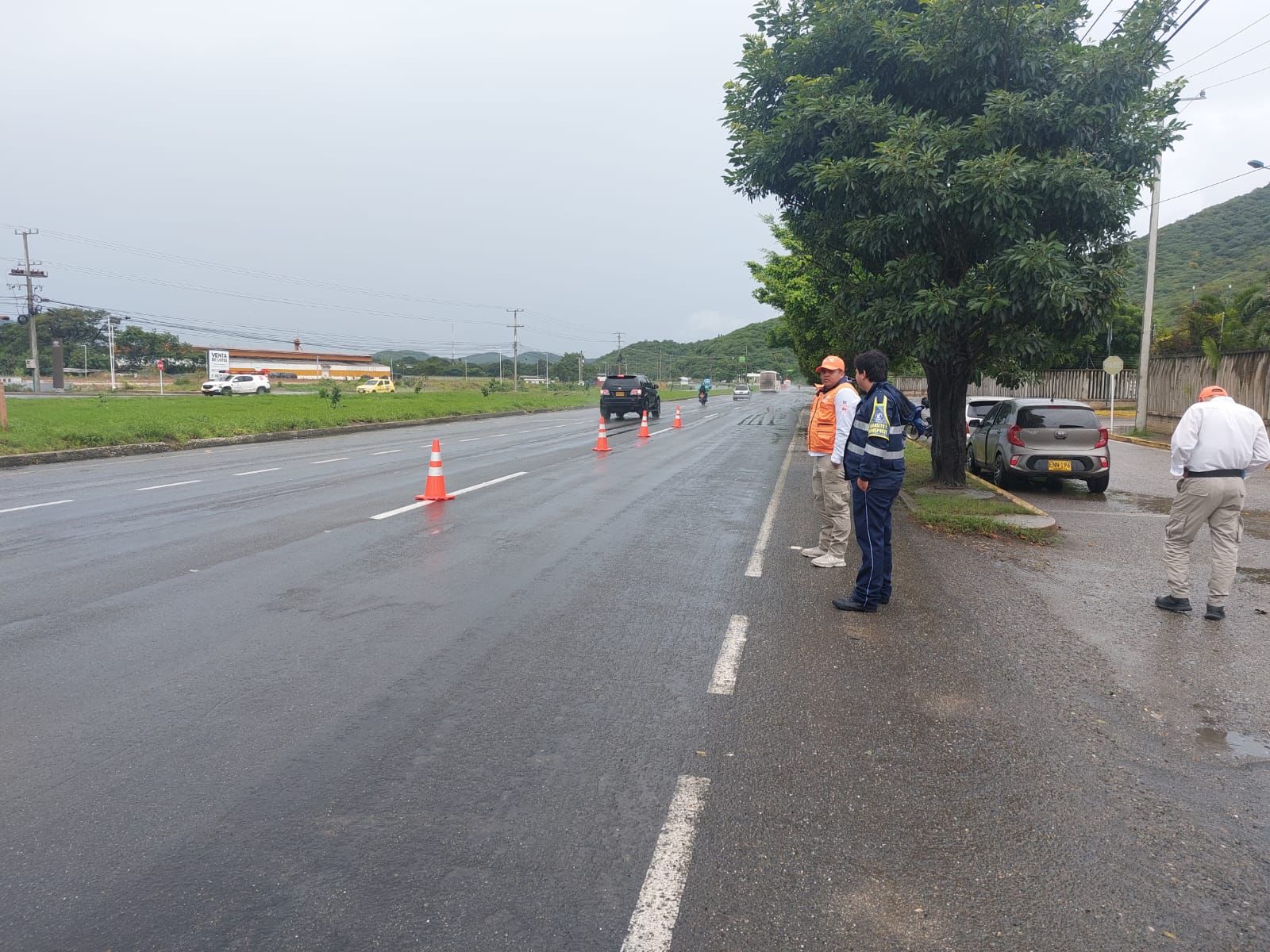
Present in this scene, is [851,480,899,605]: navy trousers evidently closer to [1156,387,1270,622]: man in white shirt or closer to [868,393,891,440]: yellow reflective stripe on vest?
[868,393,891,440]: yellow reflective stripe on vest

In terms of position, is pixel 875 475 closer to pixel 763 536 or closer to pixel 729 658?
pixel 729 658

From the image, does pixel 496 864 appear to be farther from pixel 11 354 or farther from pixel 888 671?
pixel 11 354

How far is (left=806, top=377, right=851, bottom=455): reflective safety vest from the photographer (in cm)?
860

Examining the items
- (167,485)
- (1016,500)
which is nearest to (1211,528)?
(1016,500)

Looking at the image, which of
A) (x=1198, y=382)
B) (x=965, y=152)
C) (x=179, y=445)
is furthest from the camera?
(x=1198, y=382)

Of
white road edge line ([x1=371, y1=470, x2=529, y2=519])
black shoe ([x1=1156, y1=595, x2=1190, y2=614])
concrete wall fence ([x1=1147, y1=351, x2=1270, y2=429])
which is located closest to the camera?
black shoe ([x1=1156, y1=595, x2=1190, y2=614])

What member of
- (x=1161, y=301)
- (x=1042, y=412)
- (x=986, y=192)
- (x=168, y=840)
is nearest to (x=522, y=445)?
(x=1042, y=412)

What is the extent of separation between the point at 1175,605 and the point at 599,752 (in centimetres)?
518

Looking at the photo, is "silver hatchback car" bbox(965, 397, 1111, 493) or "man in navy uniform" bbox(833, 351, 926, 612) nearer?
"man in navy uniform" bbox(833, 351, 926, 612)

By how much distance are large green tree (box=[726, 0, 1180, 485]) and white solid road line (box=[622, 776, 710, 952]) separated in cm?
871

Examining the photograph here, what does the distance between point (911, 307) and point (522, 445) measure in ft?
41.4

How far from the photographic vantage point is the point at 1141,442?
25734mm

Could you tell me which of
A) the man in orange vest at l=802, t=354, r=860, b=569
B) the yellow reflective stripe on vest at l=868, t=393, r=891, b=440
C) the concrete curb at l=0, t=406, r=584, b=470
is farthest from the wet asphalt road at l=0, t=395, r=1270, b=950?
the concrete curb at l=0, t=406, r=584, b=470

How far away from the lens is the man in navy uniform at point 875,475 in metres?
6.50
